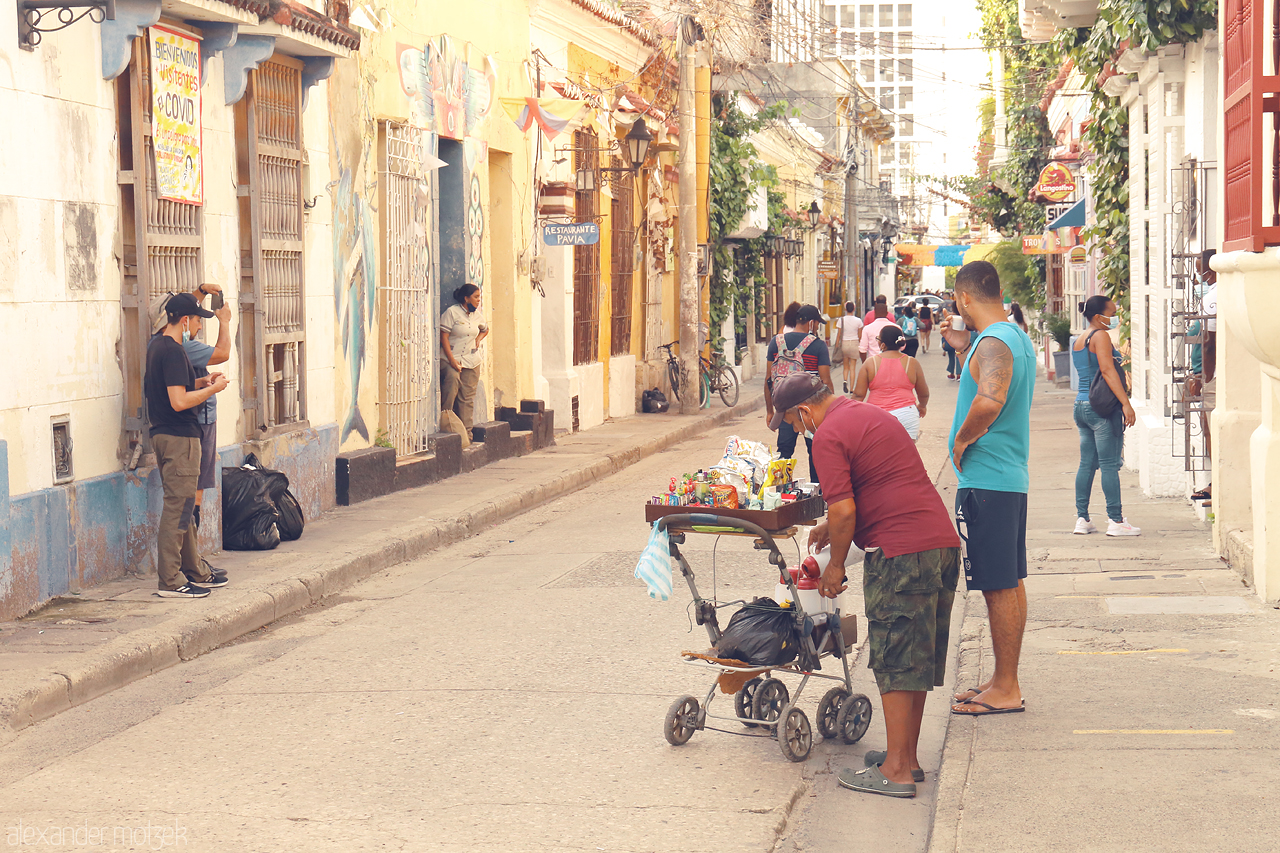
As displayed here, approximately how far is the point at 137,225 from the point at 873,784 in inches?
252

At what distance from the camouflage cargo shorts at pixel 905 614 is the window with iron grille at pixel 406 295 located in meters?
9.49

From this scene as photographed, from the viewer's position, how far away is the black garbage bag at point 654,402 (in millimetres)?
23844

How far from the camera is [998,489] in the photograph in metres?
6.25

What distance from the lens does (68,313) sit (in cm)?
896

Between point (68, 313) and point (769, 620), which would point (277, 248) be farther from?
point (769, 620)

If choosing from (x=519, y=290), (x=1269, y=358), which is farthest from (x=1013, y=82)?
(x=1269, y=358)

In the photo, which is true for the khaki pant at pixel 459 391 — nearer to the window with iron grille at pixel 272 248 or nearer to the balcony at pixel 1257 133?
the window with iron grille at pixel 272 248

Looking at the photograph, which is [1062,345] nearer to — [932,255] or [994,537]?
[994,537]

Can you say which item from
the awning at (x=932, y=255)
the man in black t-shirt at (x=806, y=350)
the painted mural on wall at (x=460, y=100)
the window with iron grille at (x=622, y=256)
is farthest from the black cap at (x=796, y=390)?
the awning at (x=932, y=255)

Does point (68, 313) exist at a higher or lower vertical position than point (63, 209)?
lower

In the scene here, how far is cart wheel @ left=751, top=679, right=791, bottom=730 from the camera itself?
605 cm

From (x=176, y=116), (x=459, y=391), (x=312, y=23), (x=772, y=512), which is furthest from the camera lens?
(x=459, y=391)

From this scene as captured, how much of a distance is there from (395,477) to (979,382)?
8.66 metres

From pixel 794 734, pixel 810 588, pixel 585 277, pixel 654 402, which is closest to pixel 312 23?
pixel 810 588
